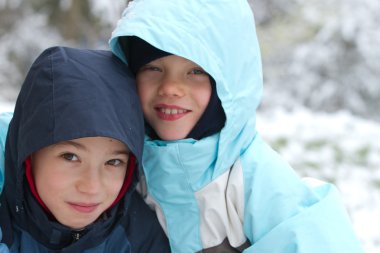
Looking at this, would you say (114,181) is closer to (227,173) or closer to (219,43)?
(227,173)

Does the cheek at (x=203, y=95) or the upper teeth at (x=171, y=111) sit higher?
the cheek at (x=203, y=95)

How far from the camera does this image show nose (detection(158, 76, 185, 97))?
6.41 ft

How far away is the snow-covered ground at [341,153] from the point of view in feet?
16.0

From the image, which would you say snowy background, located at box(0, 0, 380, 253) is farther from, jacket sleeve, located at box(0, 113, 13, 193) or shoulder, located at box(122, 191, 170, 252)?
jacket sleeve, located at box(0, 113, 13, 193)

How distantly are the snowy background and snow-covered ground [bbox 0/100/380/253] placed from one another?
0.01m

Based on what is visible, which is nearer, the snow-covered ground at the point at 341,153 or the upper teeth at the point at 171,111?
the upper teeth at the point at 171,111

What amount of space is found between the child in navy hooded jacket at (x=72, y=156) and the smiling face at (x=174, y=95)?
0.11 meters

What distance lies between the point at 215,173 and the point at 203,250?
0.93ft

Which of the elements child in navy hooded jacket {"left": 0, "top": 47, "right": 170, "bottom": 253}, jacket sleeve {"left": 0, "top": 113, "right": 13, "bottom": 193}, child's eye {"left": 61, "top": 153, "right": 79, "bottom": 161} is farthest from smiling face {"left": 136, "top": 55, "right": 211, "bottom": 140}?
jacket sleeve {"left": 0, "top": 113, "right": 13, "bottom": 193}

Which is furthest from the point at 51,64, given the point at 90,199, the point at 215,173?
the point at 215,173

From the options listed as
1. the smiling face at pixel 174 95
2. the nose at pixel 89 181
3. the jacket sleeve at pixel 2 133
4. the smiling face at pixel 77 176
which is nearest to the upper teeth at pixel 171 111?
the smiling face at pixel 174 95

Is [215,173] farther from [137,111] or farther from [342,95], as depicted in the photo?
[342,95]

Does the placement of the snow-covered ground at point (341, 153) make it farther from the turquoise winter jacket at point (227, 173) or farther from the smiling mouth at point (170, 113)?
the smiling mouth at point (170, 113)

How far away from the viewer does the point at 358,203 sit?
499 cm
